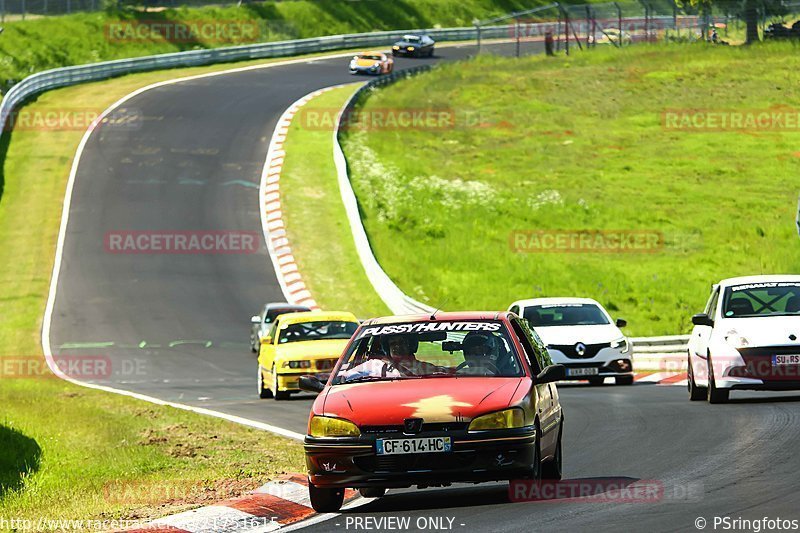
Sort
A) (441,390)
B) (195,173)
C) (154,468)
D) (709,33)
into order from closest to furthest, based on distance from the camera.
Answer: (441,390), (154,468), (195,173), (709,33)

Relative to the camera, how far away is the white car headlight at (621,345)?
2280 cm

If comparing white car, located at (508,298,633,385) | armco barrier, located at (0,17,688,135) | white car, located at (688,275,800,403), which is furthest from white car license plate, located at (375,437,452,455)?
armco barrier, located at (0,17,688,135)

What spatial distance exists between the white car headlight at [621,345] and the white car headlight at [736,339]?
5.51 meters

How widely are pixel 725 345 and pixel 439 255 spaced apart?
2336cm

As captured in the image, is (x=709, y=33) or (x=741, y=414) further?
(x=709, y=33)

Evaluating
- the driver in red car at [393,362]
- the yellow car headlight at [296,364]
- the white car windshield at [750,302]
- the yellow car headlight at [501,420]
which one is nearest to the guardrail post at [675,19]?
the yellow car headlight at [296,364]

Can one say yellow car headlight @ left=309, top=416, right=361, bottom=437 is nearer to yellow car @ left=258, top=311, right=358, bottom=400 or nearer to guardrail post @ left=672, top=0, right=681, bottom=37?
yellow car @ left=258, top=311, right=358, bottom=400

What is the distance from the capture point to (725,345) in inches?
677

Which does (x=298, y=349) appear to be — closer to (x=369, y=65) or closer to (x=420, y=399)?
(x=420, y=399)

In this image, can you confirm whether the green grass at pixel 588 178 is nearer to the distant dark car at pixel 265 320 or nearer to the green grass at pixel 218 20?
the distant dark car at pixel 265 320

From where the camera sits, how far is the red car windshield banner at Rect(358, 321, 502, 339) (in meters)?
10.9

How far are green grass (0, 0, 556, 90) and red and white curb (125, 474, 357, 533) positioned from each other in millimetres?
48424

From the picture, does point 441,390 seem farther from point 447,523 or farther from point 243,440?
point 243,440

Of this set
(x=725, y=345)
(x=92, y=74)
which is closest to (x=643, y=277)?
(x=725, y=345)
